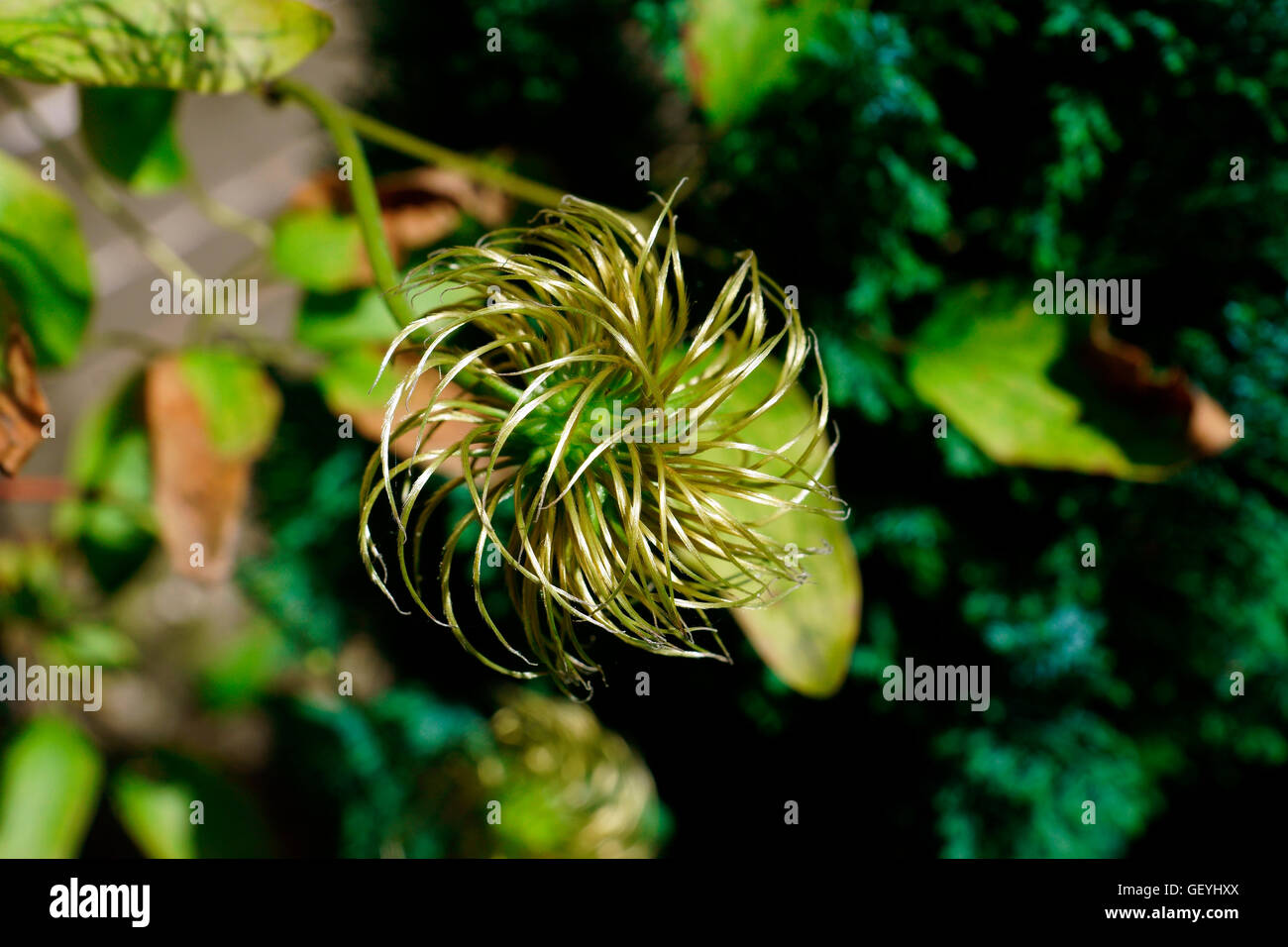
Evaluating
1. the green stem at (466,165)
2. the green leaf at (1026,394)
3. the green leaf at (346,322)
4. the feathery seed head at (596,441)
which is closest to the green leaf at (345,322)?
the green leaf at (346,322)

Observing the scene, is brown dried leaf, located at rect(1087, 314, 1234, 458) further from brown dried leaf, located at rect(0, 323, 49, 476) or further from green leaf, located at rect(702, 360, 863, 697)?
A: brown dried leaf, located at rect(0, 323, 49, 476)

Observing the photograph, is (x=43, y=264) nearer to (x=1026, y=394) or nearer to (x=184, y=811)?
(x=184, y=811)

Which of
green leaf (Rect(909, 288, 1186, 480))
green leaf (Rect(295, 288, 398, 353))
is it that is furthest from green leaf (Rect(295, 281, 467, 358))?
green leaf (Rect(909, 288, 1186, 480))

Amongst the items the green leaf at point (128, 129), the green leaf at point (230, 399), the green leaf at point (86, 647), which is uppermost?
the green leaf at point (128, 129)

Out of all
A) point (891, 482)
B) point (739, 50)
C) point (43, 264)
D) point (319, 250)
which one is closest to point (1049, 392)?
point (891, 482)

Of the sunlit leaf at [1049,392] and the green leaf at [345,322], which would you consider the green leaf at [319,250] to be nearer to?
the green leaf at [345,322]
